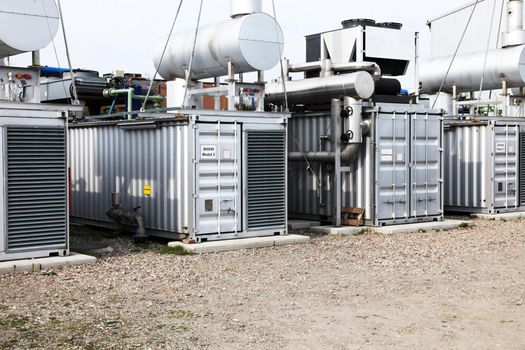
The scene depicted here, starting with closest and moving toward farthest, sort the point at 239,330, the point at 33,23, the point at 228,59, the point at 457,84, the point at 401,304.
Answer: the point at 239,330, the point at 401,304, the point at 33,23, the point at 228,59, the point at 457,84

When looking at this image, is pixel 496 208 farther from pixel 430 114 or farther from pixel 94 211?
pixel 94 211

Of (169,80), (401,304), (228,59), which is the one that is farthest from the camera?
(169,80)

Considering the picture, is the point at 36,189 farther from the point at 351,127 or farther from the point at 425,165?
the point at 425,165

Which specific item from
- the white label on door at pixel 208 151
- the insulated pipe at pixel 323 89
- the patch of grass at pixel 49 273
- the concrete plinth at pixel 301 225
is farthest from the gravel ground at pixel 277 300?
the insulated pipe at pixel 323 89

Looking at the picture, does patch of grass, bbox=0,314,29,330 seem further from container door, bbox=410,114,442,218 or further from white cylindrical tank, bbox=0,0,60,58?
container door, bbox=410,114,442,218

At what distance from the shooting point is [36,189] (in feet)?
38.0

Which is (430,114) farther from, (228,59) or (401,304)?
(401,304)

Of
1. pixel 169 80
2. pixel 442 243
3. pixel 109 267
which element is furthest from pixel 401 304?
pixel 169 80

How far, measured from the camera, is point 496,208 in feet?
64.3

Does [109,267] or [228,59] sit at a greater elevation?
[228,59]

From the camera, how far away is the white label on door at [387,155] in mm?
16591

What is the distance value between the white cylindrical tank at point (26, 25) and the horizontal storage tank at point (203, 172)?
114 inches

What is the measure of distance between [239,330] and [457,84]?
1500 centimetres

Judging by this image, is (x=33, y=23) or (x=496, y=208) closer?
(x=33, y=23)
